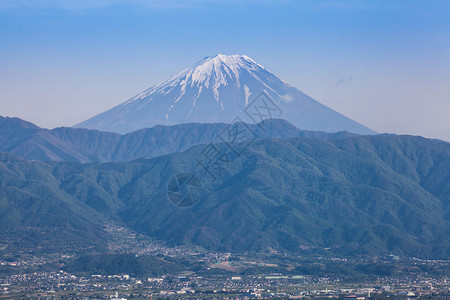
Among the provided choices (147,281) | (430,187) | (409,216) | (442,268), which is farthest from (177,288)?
(430,187)

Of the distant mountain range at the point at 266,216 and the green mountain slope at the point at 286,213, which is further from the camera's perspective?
the green mountain slope at the point at 286,213

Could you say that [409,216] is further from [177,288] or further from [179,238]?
[177,288]

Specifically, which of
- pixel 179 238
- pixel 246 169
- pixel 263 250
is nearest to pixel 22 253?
pixel 179 238

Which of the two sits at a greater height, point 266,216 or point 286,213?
point 286,213

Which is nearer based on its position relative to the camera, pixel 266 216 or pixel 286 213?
pixel 286 213

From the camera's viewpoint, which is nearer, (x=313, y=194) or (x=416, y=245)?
(x=416, y=245)

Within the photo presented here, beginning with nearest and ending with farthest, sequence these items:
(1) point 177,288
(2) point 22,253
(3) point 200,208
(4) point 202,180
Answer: (1) point 177,288, (2) point 22,253, (3) point 200,208, (4) point 202,180

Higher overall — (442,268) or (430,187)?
(430,187)

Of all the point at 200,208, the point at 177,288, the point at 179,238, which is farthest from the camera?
the point at 200,208

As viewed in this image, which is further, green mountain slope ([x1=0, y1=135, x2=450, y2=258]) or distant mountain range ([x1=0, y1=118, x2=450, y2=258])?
green mountain slope ([x1=0, y1=135, x2=450, y2=258])
